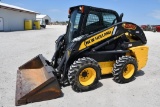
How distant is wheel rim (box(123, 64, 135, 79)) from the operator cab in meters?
1.33

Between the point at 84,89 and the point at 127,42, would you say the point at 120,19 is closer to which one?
the point at 127,42

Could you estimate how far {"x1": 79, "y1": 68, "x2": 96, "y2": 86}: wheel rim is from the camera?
517 cm

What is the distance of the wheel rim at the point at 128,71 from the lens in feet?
19.6

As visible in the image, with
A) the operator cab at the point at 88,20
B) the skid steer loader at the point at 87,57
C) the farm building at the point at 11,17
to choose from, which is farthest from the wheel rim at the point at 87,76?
the farm building at the point at 11,17

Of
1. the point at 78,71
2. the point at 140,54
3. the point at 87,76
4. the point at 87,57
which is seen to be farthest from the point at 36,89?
the point at 140,54

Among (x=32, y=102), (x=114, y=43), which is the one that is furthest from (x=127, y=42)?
(x=32, y=102)

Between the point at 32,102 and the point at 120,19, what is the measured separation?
353 cm

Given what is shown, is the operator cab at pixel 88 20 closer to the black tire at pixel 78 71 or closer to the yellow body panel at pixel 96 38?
the yellow body panel at pixel 96 38

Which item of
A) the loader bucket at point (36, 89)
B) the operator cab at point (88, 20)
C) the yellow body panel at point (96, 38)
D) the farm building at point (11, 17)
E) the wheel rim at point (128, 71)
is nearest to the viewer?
the loader bucket at point (36, 89)

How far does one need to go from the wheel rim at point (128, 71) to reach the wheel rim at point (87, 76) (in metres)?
1.14

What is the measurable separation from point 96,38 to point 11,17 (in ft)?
92.2

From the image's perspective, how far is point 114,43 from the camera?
20.4 ft

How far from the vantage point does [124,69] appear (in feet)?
19.1

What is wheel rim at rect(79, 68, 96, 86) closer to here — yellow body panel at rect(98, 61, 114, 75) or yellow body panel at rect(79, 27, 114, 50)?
yellow body panel at rect(79, 27, 114, 50)
